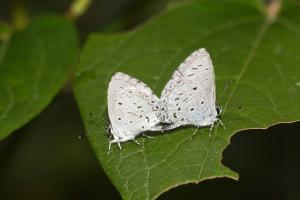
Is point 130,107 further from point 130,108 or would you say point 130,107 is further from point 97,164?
point 97,164

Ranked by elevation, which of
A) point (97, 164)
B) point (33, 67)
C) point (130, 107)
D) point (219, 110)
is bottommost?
point (97, 164)

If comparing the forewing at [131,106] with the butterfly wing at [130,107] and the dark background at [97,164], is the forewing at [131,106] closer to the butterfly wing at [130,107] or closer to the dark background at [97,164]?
the butterfly wing at [130,107]

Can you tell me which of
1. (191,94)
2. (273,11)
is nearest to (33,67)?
→ (191,94)

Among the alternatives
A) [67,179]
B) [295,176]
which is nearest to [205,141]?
[295,176]

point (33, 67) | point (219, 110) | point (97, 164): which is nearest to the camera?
point (219, 110)

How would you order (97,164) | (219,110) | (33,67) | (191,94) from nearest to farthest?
(219,110)
(191,94)
(33,67)
(97,164)

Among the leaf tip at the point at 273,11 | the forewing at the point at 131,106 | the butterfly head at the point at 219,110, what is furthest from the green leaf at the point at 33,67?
the leaf tip at the point at 273,11

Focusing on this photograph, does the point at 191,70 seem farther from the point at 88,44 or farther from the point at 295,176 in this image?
the point at 295,176
